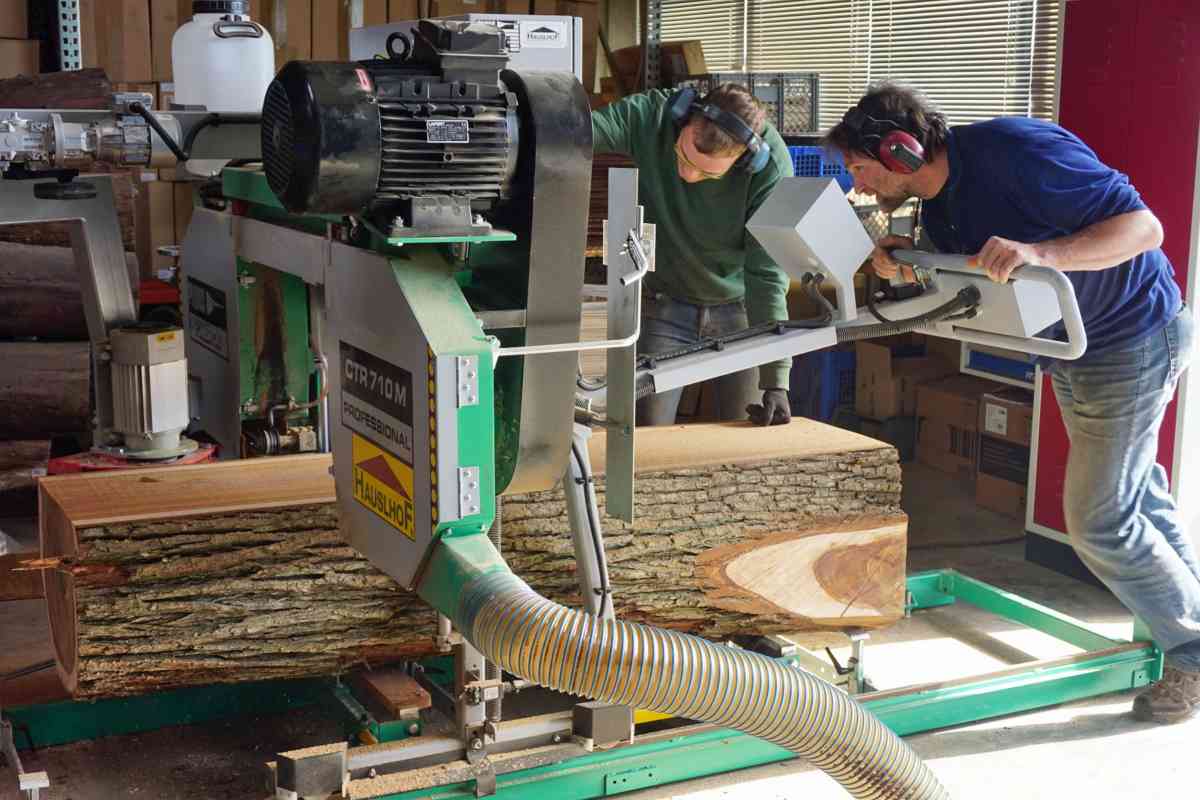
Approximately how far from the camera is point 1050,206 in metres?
3.15

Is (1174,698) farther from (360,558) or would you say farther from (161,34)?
(161,34)

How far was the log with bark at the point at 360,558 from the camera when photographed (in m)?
2.68

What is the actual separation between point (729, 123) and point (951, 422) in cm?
292

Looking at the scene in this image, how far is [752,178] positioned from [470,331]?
200 centimetres

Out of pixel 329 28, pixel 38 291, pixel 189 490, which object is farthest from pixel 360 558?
pixel 329 28

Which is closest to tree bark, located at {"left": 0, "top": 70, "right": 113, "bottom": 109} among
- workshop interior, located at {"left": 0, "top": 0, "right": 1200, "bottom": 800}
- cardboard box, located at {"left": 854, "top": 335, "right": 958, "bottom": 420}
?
workshop interior, located at {"left": 0, "top": 0, "right": 1200, "bottom": 800}

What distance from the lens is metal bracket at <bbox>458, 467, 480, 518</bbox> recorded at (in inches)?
78.7

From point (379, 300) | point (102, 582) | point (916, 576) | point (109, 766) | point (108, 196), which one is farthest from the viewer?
point (916, 576)

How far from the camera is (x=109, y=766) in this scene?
3199mm

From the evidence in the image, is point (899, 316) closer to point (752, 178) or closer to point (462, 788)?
point (752, 178)

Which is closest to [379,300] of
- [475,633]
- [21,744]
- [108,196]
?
[475,633]

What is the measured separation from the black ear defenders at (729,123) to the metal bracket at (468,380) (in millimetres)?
1566

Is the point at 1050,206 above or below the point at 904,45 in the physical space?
below

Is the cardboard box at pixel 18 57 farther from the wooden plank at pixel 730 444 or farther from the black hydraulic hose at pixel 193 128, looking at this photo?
the wooden plank at pixel 730 444
